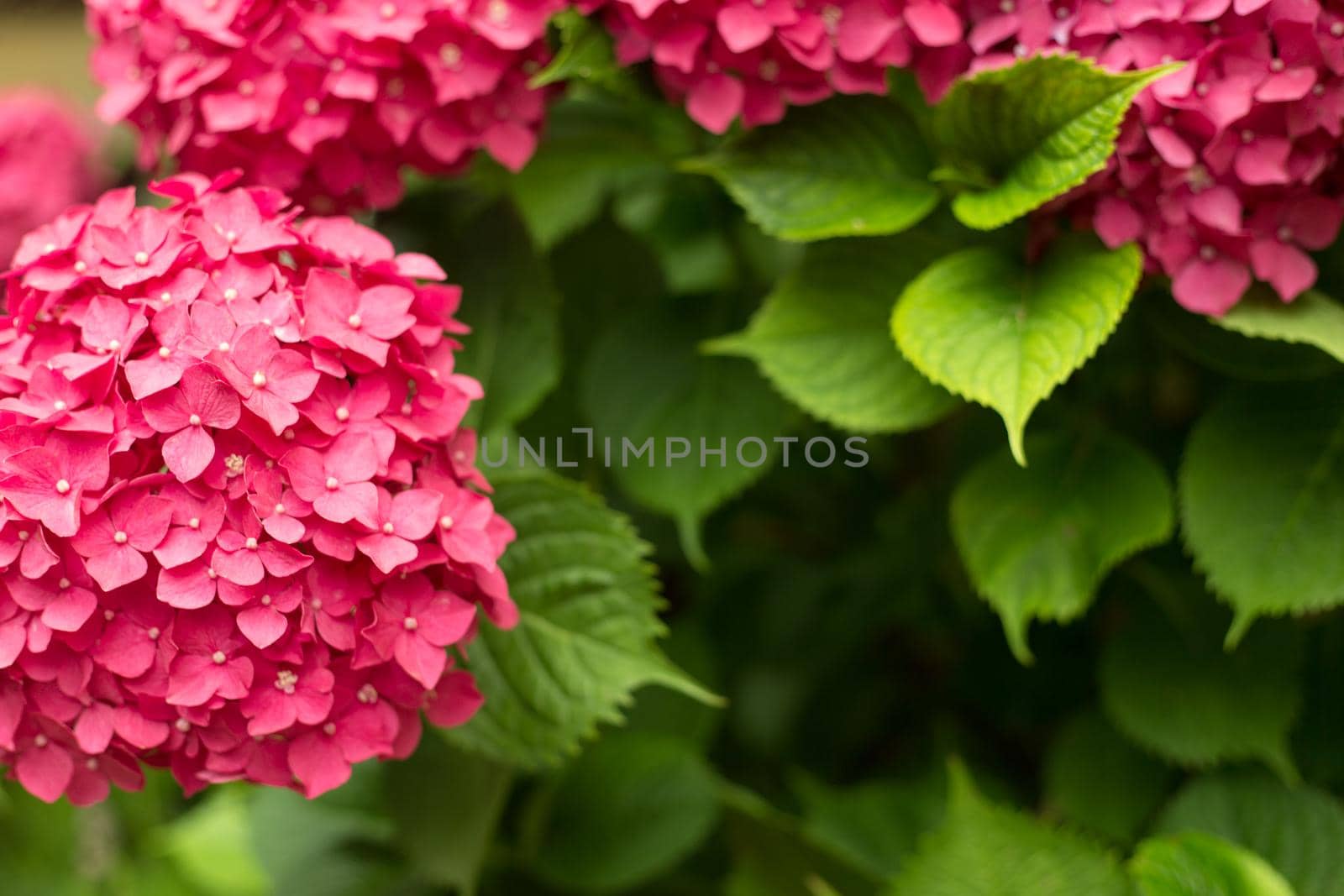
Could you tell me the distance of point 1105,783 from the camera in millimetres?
889

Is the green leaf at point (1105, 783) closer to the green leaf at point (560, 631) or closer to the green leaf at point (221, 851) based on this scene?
the green leaf at point (560, 631)

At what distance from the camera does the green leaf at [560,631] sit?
718 millimetres

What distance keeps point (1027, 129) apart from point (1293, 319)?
18cm

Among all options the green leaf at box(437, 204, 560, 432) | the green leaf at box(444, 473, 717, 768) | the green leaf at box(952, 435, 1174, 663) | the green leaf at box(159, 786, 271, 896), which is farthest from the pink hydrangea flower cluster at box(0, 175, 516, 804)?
the green leaf at box(159, 786, 271, 896)

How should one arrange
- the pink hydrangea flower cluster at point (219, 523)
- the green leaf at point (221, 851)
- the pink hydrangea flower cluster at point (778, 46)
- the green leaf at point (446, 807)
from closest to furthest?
1. the pink hydrangea flower cluster at point (219, 523)
2. the pink hydrangea flower cluster at point (778, 46)
3. the green leaf at point (446, 807)
4. the green leaf at point (221, 851)

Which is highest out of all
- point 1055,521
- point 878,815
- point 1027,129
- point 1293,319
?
point 1027,129

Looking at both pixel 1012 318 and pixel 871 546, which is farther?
pixel 871 546

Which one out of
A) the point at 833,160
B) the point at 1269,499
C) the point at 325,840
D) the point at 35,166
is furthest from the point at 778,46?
the point at 35,166

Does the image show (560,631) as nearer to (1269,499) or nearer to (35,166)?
(1269,499)

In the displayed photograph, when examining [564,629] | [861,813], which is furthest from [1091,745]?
[564,629]

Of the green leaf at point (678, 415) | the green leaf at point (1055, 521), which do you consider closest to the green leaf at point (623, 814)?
the green leaf at point (678, 415)

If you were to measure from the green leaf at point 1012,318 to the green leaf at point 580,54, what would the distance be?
239 mm

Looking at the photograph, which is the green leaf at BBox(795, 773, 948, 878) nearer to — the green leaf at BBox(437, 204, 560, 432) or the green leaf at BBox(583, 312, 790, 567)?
the green leaf at BBox(583, 312, 790, 567)

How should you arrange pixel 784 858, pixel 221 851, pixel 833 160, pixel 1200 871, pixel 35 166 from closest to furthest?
pixel 1200 871 < pixel 833 160 < pixel 784 858 < pixel 221 851 < pixel 35 166
